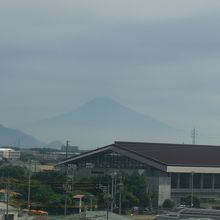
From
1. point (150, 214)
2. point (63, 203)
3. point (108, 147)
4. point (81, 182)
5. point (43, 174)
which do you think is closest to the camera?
point (63, 203)

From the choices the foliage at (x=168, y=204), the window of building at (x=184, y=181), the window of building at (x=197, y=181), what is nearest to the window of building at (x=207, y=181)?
the window of building at (x=197, y=181)

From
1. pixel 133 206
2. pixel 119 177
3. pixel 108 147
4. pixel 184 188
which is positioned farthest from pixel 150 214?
pixel 108 147

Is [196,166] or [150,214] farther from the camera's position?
[196,166]

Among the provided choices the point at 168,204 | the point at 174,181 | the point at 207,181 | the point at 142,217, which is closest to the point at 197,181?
the point at 207,181

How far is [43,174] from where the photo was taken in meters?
65.6

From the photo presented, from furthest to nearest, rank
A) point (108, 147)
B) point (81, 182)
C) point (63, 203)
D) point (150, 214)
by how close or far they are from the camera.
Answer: point (108, 147) → point (81, 182) → point (150, 214) → point (63, 203)

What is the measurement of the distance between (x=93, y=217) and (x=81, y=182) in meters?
17.8

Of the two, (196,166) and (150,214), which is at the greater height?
(196,166)

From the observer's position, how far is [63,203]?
169 feet

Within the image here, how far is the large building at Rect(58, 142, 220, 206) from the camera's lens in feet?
213

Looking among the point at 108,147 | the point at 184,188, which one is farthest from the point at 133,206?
the point at 108,147

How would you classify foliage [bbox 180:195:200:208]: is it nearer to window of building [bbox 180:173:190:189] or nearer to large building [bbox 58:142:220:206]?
large building [bbox 58:142:220:206]

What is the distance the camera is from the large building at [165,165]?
2559 inches

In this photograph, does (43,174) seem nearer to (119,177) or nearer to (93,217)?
(119,177)
